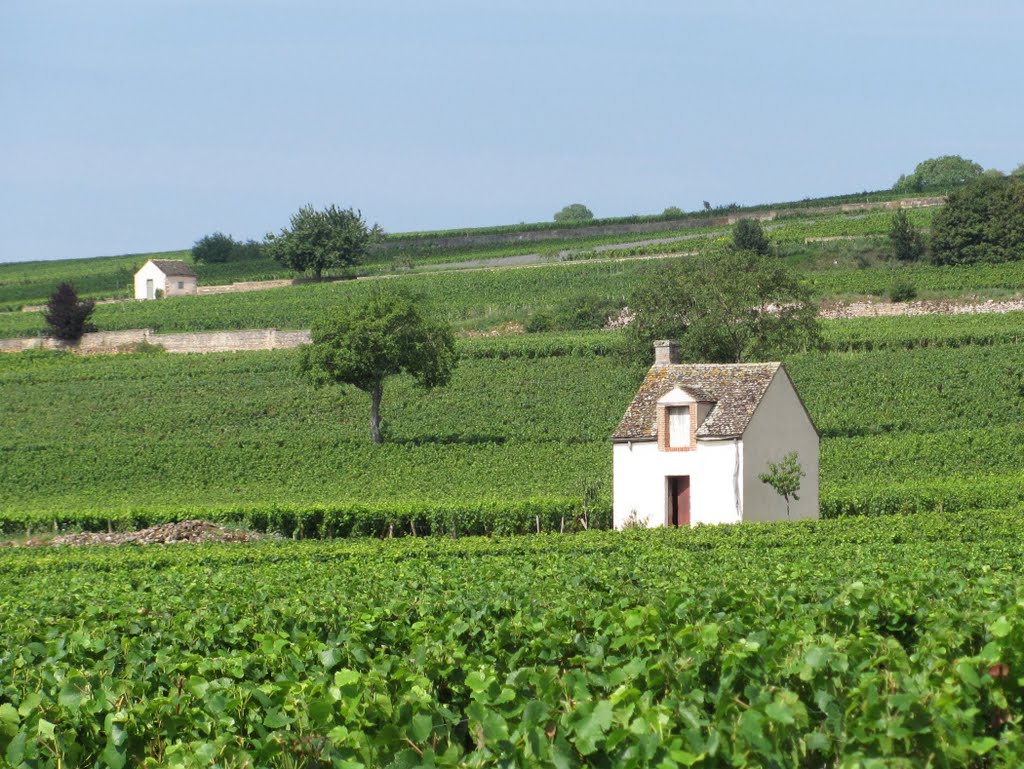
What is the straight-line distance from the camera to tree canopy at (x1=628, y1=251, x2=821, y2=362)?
58.3 meters

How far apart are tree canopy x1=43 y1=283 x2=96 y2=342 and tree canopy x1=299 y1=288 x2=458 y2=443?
36770 mm

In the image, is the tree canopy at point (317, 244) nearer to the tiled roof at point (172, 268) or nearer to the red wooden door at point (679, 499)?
the tiled roof at point (172, 268)

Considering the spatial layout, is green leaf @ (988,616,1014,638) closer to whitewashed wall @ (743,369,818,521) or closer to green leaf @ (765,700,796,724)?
green leaf @ (765,700,796,724)

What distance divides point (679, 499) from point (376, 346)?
73.6ft

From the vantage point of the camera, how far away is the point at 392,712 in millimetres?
9562

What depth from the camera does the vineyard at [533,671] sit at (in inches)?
322

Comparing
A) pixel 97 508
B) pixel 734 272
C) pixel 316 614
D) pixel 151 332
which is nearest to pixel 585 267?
pixel 151 332

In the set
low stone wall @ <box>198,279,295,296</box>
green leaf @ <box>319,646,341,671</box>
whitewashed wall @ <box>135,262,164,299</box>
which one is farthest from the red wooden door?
whitewashed wall @ <box>135,262,164,299</box>

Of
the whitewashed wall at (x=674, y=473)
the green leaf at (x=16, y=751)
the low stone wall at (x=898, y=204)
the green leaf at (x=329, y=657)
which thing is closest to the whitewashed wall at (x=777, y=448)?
the whitewashed wall at (x=674, y=473)

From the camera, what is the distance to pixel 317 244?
12094 centimetres

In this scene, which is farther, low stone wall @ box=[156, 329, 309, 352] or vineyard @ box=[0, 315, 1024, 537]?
low stone wall @ box=[156, 329, 309, 352]

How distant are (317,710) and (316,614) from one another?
17.2ft

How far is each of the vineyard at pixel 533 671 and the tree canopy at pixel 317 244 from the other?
102612 mm

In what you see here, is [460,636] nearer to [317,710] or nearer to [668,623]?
[668,623]
